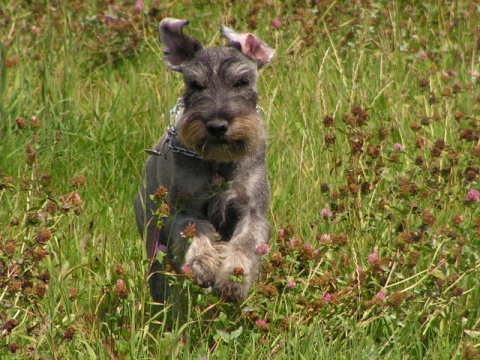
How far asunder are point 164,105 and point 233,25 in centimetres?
110

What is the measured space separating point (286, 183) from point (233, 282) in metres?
1.70

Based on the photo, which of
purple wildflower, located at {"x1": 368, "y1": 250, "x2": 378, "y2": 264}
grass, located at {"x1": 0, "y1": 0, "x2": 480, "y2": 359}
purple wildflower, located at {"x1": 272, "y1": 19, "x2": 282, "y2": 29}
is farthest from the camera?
purple wildflower, located at {"x1": 272, "y1": 19, "x2": 282, "y2": 29}

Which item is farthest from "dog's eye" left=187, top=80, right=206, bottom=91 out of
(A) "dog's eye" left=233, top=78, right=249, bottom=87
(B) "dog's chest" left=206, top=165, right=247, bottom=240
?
(B) "dog's chest" left=206, top=165, right=247, bottom=240

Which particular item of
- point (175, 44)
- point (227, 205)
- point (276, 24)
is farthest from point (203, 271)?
point (276, 24)

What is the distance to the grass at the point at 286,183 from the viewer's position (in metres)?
4.55

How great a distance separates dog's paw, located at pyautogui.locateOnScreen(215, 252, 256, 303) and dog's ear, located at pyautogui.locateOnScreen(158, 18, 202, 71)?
4.21 feet

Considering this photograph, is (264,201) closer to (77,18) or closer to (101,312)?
(101,312)

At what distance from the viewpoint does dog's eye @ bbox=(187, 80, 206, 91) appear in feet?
17.3

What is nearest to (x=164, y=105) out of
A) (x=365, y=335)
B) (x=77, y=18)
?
(x=77, y=18)

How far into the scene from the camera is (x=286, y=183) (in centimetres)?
632

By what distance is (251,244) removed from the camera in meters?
5.07

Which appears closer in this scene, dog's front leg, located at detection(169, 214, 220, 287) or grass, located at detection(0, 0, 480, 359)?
grass, located at detection(0, 0, 480, 359)

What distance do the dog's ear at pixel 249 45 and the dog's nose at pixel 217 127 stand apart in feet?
2.39

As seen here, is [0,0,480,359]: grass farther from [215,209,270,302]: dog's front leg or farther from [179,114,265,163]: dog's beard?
[179,114,265,163]: dog's beard
